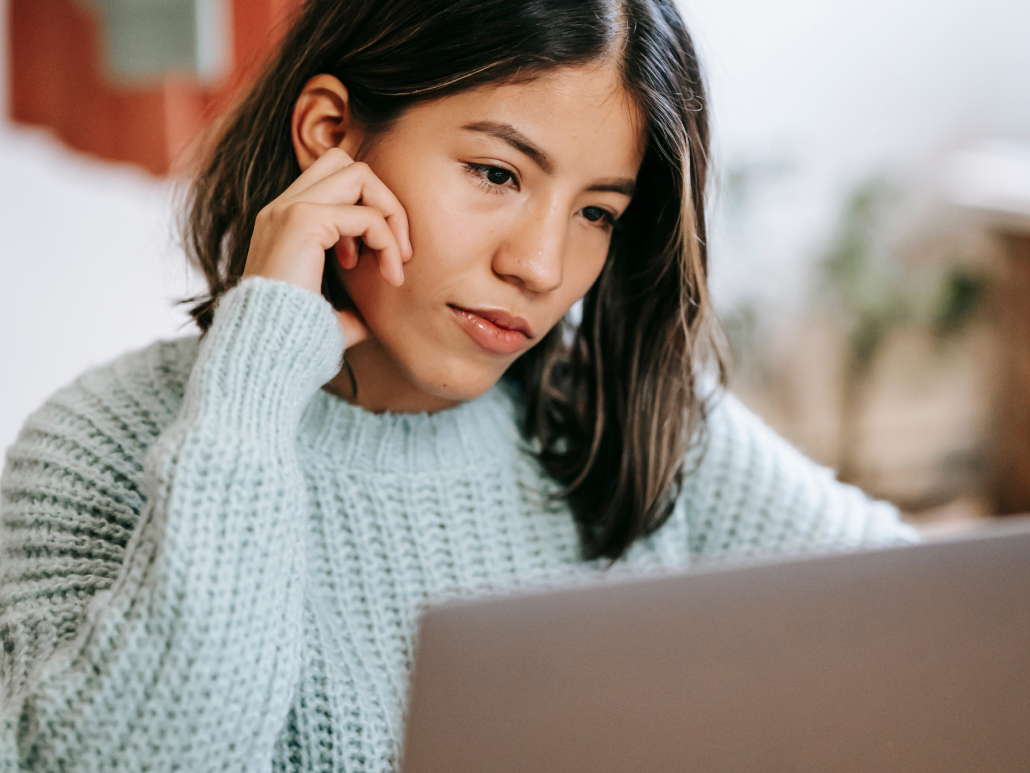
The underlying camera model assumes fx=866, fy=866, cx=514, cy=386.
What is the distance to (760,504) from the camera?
1008 millimetres

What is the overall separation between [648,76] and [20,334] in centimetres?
164

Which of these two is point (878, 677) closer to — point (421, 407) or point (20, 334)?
point (421, 407)

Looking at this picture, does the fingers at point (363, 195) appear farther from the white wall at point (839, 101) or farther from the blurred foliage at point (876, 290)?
the blurred foliage at point (876, 290)

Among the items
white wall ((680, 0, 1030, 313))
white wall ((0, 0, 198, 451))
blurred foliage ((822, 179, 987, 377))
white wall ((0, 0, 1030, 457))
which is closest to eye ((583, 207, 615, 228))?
white wall ((0, 0, 198, 451))

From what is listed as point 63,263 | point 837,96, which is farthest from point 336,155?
point 837,96

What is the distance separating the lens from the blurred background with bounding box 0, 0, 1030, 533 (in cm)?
193

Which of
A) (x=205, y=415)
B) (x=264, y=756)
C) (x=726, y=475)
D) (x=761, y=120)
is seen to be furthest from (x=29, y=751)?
(x=761, y=120)

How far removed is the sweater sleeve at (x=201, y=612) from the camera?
61cm

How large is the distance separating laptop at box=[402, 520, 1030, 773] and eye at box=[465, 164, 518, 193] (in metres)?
0.45

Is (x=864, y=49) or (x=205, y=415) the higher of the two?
(x=864, y=49)

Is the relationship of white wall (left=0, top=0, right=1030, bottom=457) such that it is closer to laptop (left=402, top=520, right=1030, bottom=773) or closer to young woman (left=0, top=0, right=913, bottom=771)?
young woman (left=0, top=0, right=913, bottom=771)

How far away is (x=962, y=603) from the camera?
0.47m

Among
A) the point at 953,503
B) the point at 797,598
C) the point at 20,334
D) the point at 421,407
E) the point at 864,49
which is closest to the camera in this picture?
the point at 797,598

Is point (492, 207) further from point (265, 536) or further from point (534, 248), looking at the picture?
point (265, 536)
